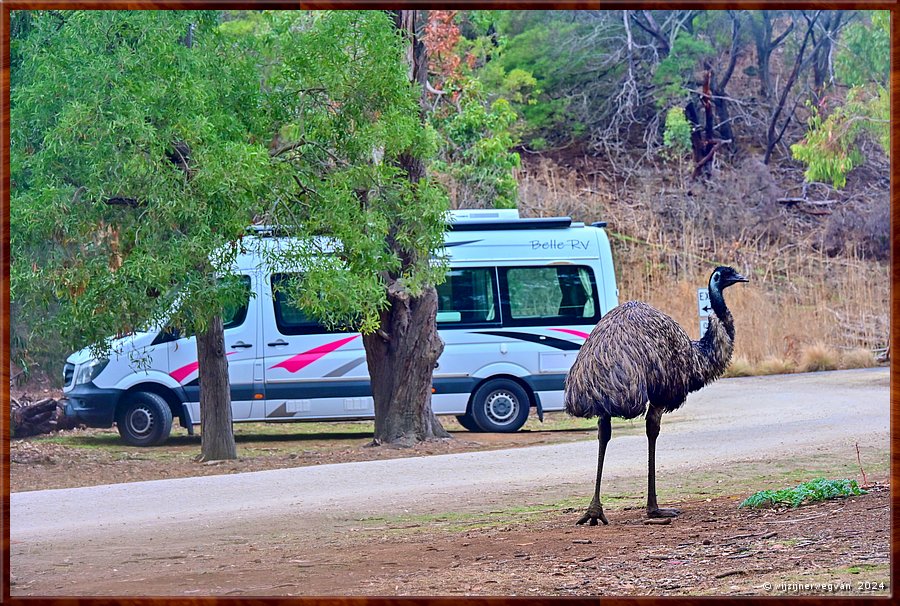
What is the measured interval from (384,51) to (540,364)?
5.08m

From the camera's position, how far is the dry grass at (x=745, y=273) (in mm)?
21312

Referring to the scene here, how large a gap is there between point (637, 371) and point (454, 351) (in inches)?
285

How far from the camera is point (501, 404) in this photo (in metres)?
15.3

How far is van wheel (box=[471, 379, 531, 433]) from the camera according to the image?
1523cm

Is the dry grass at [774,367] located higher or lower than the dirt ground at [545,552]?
higher

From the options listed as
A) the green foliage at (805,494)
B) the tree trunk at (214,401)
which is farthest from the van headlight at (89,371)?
the green foliage at (805,494)

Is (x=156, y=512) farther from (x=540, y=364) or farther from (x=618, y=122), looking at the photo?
(x=618, y=122)

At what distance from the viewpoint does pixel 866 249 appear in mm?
25672

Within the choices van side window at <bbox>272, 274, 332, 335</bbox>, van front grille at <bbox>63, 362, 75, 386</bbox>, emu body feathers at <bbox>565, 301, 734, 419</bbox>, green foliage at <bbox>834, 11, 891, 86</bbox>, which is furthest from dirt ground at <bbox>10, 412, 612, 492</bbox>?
green foliage at <bbox>834, 11, 891, 86</bbox>

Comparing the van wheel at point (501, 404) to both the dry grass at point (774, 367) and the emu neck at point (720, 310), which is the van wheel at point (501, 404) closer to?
the emu neck at point (720, 310)

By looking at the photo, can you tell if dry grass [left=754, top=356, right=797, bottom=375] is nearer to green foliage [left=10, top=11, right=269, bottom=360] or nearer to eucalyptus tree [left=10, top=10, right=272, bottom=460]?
eucalyptus tree [left=10, top=10, right=272, bottom=460]

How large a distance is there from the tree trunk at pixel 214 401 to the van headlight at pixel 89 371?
185 cm

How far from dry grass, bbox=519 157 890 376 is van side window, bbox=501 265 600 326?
5.96m

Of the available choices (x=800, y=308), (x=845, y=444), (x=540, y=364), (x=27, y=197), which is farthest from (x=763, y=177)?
(x=27, y=197)
